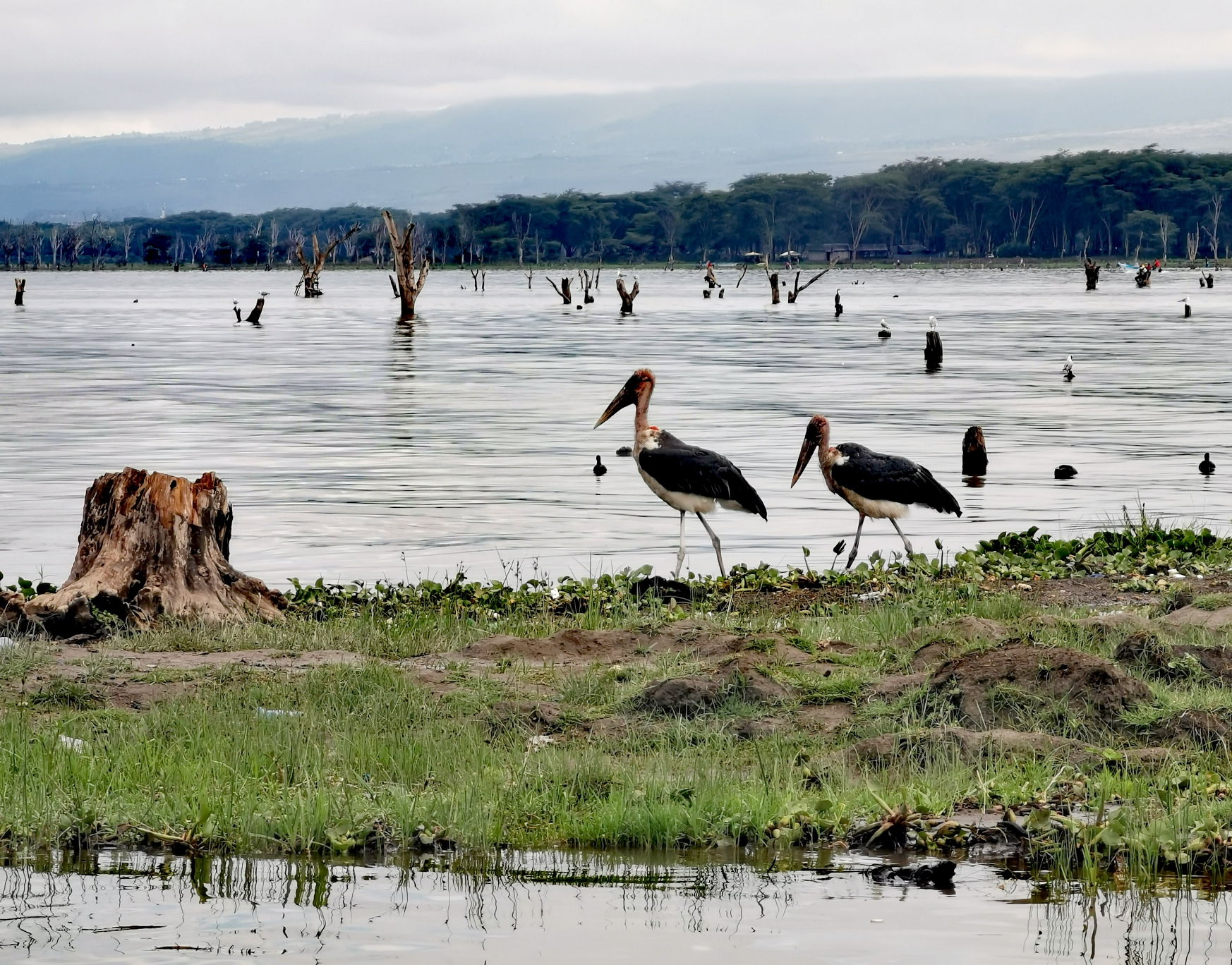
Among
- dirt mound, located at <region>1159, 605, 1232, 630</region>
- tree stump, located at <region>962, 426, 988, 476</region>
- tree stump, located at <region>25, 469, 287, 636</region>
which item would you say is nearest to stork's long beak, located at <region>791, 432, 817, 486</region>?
dirt mound, located at <region>1159, 605, 1232, 630</region>

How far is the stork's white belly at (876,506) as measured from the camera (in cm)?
1592

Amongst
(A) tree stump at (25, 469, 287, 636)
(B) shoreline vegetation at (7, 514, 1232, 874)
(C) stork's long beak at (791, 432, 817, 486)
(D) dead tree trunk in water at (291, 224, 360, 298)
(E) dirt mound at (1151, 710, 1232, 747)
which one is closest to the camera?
(B) shoreline vegetation at (7, 514, 1232, 874)

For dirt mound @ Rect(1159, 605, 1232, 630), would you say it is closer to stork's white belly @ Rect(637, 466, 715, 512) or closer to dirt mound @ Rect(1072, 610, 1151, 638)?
dirt mound @ Rect(1072, 610, 1151, 638)

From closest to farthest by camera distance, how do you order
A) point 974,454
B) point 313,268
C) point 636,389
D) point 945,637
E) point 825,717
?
point 825,717 < point 945,637 < point 636,389 < point 974,454 < point 313,268

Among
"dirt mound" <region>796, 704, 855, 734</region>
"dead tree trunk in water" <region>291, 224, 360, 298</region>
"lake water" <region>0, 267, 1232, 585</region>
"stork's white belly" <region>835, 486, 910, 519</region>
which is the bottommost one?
"lake water" <region>0, 267, 1232, 585</region>

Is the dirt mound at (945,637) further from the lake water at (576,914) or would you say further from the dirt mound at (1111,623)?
the lake water at (576,914)

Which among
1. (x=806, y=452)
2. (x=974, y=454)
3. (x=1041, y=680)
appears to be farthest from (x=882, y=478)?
(x=974, y=454)

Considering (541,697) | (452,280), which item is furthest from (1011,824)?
(452,280)

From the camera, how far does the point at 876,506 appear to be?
1596 centimetres

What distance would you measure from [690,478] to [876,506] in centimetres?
183

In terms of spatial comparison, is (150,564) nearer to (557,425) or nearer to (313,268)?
(557,425)

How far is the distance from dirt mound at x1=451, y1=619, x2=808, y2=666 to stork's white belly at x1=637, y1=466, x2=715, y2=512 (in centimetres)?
349

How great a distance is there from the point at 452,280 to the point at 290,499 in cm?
16280

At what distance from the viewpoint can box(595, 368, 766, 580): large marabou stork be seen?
15.2 metres
